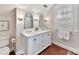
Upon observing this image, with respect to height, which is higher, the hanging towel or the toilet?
the hanging towel

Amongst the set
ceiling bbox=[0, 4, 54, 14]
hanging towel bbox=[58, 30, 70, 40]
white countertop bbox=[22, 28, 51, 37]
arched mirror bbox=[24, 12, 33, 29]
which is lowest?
hanging towel bbox=[58, 30, 70, 40]

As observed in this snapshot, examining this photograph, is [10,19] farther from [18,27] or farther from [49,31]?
[49,31]

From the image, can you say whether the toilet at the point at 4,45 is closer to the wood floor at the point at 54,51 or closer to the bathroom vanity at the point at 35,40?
the bathroom vanity at the point at 35,40

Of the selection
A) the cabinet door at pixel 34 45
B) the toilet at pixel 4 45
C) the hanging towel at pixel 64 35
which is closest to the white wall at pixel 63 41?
the hanging towel at pixel 64 35

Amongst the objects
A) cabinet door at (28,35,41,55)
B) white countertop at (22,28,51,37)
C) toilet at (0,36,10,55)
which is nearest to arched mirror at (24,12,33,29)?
white countertop at (22,28,51,37)

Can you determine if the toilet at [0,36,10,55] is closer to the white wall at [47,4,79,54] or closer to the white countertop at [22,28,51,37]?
the white countertop at [22,28,51,37]

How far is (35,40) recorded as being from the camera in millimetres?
1055

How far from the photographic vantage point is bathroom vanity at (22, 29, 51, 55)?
1.02 meters

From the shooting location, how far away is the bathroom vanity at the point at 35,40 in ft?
3.35

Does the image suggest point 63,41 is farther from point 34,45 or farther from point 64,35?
point 34,45

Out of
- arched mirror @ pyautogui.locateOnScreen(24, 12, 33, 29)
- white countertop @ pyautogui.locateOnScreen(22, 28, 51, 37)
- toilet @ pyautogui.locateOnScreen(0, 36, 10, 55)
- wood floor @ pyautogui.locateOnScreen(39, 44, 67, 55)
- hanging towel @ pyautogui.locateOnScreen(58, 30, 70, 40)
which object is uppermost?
arched mirror @ pyautogui.locateOnScreen(24, 12, 33, 29)

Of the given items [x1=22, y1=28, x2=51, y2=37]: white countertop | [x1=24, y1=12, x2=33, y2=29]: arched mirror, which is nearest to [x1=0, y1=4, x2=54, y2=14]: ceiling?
[x1=24, y1=12, x2=33, y2=29]: arched mirror

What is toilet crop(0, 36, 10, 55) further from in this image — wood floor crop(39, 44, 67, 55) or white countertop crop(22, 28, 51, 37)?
wood floor crop(39, 44, 67, 55)

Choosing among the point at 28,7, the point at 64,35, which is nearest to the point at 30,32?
the point at 28,7
